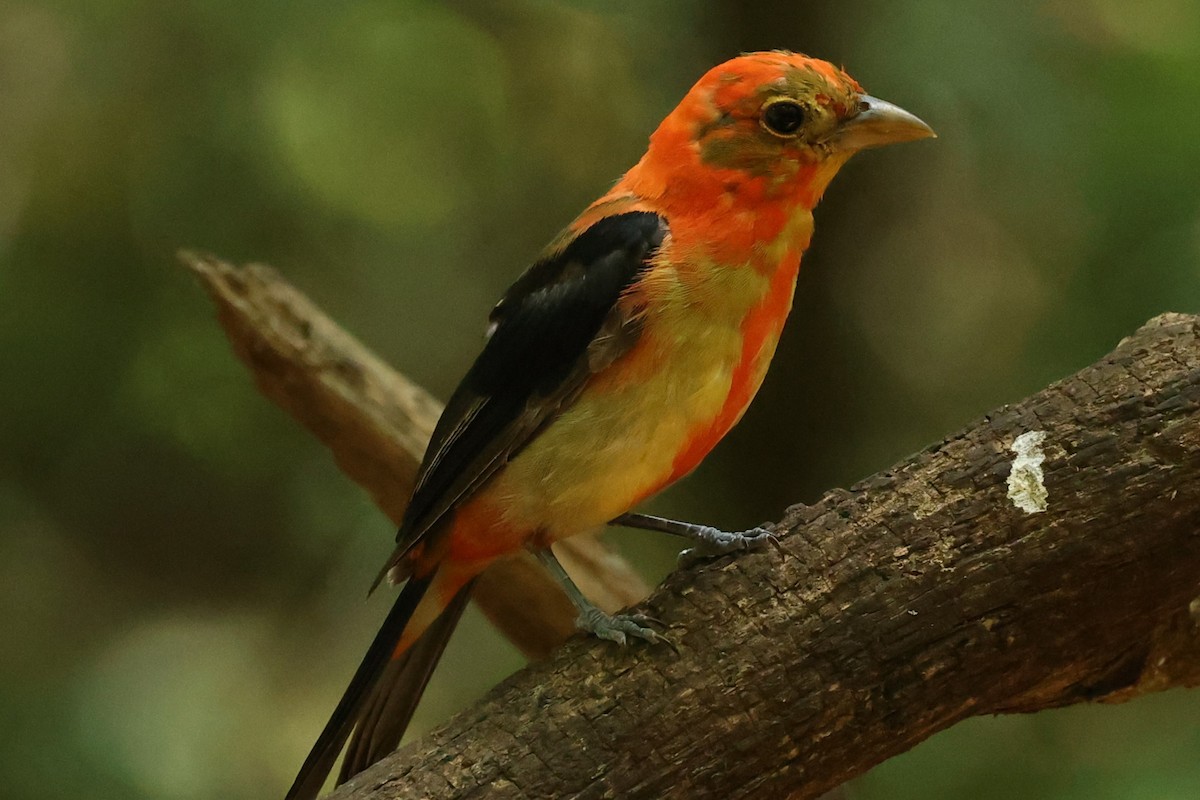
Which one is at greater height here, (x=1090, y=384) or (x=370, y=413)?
(x=370, y=413)

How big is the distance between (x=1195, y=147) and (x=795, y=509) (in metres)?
2.54

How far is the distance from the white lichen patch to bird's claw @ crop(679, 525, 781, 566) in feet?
1.64

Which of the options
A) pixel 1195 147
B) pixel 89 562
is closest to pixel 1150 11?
pixel 1195 147

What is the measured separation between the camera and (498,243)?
559 centimetres

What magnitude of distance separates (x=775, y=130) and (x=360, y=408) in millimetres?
1674

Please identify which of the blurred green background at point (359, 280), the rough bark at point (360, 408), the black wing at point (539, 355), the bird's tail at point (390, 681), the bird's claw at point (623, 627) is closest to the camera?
the bird's claw at point (623, 627)

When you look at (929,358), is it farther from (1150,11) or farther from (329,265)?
(329,265)

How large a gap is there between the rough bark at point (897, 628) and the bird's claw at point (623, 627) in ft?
0.11

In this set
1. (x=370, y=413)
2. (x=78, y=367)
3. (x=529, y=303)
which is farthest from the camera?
(x=78, y=367)

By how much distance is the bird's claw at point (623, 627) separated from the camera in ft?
8.25

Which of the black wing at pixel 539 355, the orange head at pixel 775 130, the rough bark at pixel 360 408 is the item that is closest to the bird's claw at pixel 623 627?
the black wing at pixel 539 355

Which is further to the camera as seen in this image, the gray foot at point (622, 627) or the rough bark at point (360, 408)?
the rough bark at point (360, 408)

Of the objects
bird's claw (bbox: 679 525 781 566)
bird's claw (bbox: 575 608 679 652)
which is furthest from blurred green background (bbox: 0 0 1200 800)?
bird's claw (bbox: 575 608 679 652)

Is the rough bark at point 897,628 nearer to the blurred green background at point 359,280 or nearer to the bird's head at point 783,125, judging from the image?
the bird's head at point 783,125
